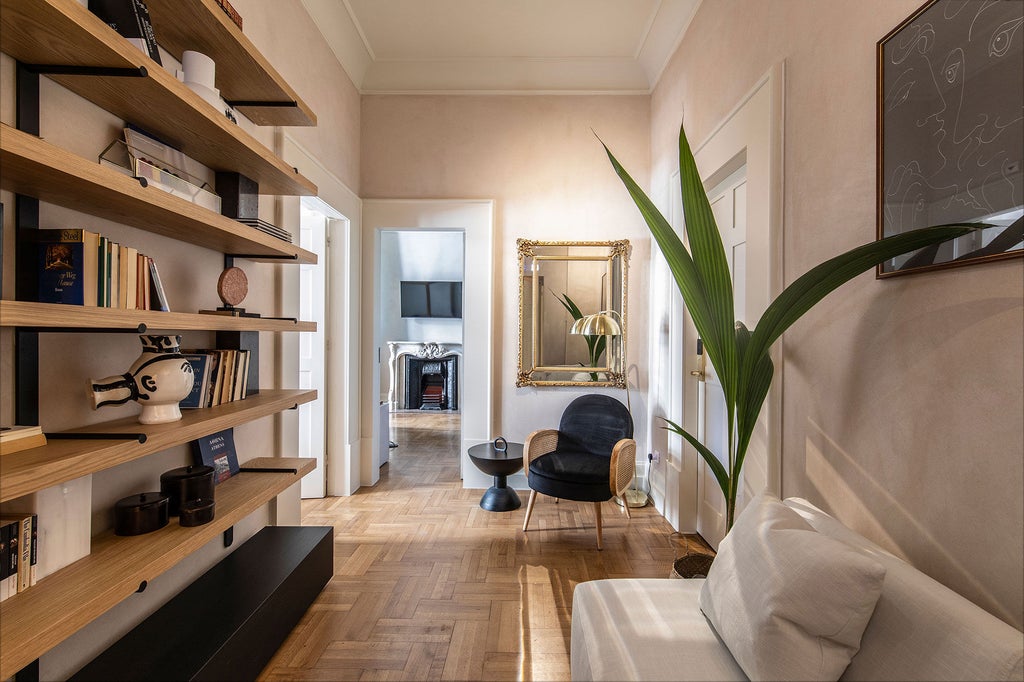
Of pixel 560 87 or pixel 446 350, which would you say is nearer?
pixel 560 87

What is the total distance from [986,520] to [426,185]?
372 centimetres

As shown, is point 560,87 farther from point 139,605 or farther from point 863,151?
point 139,605

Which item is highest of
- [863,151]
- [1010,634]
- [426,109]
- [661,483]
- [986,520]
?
[426,109]

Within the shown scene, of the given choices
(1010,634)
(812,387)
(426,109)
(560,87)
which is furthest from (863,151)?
(426,109)

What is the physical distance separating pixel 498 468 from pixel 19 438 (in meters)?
2.59

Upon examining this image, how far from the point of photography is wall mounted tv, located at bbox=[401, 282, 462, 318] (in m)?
8.03

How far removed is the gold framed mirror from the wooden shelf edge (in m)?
2.35

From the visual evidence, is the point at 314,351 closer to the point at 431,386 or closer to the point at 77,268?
the point at 77,268

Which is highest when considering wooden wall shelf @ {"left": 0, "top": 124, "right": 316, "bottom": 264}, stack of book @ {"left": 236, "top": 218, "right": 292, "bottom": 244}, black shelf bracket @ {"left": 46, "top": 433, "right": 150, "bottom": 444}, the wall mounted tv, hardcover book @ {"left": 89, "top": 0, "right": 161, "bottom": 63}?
hardcover book @ {"left": 89, "top": 0, "right": 161, "bottom": 63}

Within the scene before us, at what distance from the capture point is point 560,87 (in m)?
3.95

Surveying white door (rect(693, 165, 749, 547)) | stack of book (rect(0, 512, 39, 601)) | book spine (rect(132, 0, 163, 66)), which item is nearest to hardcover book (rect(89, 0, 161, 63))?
book spine (rect(132, 0, 163, 66))

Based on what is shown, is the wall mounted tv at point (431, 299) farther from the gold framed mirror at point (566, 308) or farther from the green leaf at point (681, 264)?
the green leaf at point (681, 264)

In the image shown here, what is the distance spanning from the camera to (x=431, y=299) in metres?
8.06

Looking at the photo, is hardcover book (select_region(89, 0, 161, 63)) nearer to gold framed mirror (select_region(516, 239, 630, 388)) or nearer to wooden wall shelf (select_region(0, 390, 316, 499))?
wooden wall shelf (select_region(0, 390, 316, 499))
